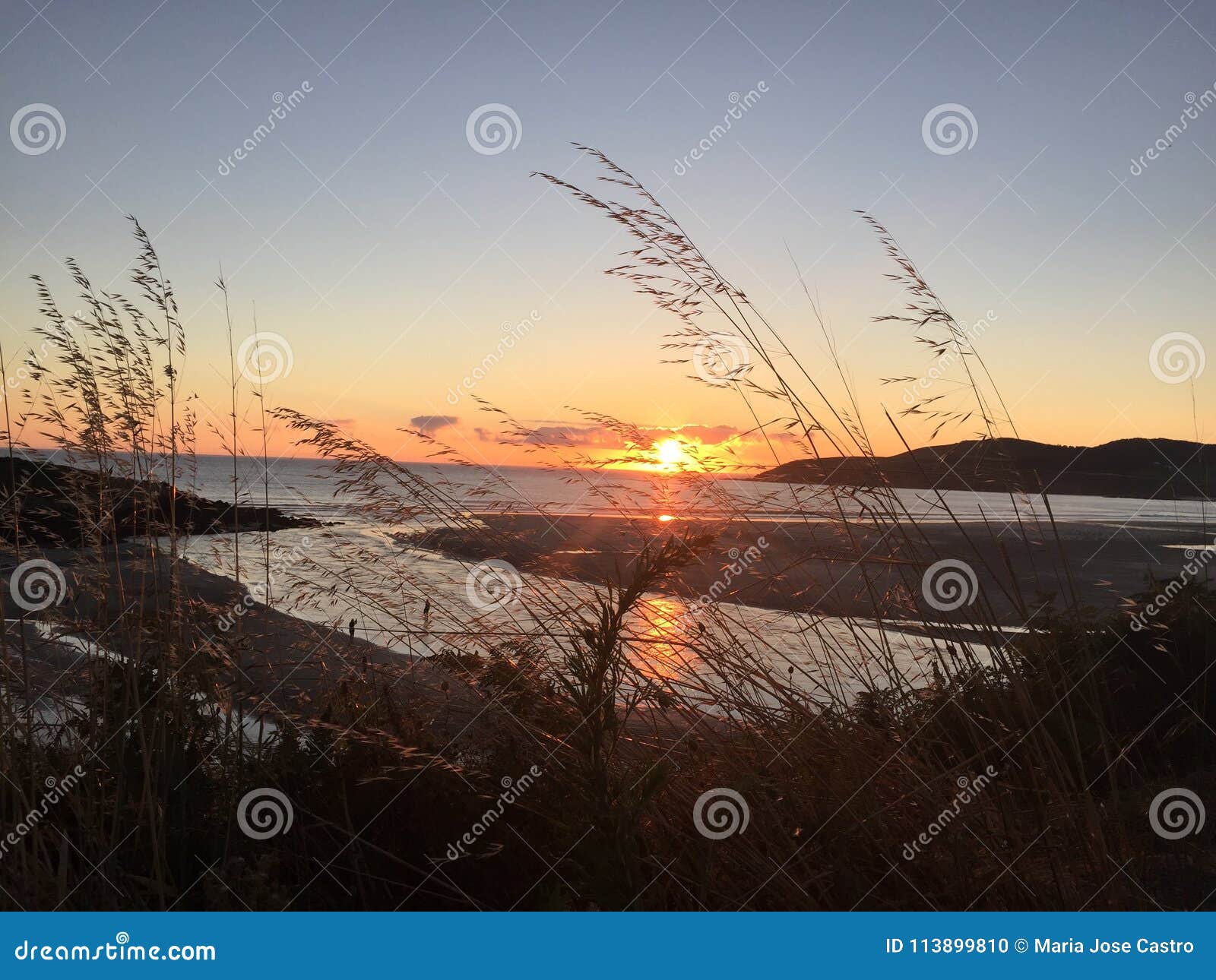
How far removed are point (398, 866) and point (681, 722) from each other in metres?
2.82

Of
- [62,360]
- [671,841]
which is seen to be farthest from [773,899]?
[62,360]

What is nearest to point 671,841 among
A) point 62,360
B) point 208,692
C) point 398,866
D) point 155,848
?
point 398,866

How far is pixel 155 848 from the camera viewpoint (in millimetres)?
2055

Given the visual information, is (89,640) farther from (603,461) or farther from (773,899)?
(773,899)

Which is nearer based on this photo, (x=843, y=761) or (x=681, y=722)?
(x=843, y=761)

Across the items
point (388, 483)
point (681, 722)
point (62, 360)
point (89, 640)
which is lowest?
point (681, 722)

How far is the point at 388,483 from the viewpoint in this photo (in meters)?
2.71

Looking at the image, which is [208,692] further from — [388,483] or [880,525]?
[880,525]

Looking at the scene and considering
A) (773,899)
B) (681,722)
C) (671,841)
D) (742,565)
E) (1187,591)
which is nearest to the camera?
(773,899)

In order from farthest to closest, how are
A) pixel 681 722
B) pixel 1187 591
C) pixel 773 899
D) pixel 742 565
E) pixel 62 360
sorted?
pixel 681 722
pixel 1187 591
pixel 62 360
pixel 742 565
pixel 773 899

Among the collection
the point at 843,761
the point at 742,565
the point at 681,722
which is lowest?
Result: the point at 681,722

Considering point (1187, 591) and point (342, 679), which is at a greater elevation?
point (1187, 591)

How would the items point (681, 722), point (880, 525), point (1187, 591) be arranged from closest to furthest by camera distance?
1. point (880, 525)
2. point (1187, 591)
3. point (681, 722)

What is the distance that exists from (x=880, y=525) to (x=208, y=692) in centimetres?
214
